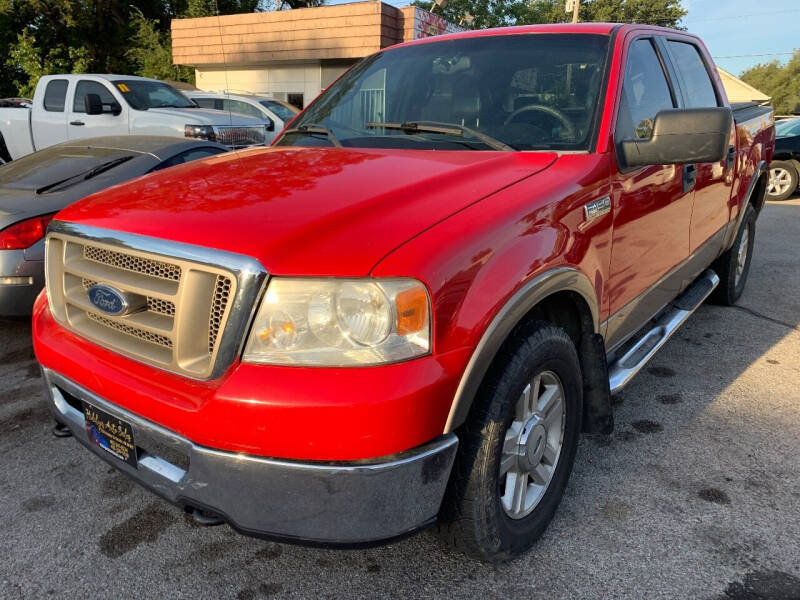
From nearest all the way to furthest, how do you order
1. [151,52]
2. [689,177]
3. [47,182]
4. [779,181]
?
[689,177] < [47,182] < [779,181] < [151,52]

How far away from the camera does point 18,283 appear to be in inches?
144

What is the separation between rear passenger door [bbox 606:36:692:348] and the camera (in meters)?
2.51

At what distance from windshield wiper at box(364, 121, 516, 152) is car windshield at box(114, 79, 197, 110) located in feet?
26.8

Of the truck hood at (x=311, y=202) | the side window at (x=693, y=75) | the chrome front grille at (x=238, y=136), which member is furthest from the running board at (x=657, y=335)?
the chrome front grille at (x=238, y=136)

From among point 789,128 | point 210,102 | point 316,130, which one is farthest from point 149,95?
point 789,128

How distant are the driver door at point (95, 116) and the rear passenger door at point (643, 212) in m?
8.62

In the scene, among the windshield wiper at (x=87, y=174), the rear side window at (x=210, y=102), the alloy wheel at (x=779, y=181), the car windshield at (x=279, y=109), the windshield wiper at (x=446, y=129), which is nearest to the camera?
the windshield wiper at (x=446, y=129)

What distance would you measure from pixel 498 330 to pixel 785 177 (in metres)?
12.2

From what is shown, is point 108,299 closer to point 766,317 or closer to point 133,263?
point 133,263

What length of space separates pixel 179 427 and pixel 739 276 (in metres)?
4.89

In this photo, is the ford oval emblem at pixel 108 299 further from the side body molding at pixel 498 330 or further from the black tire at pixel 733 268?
the black tire at pixel 733 268

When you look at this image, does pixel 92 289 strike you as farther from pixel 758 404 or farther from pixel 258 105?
pixel 258 105

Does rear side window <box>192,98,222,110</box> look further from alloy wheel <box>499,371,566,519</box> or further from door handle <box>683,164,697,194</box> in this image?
alloy wheel <box>499,371,566,519</box>

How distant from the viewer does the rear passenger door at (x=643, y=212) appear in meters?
2.51
